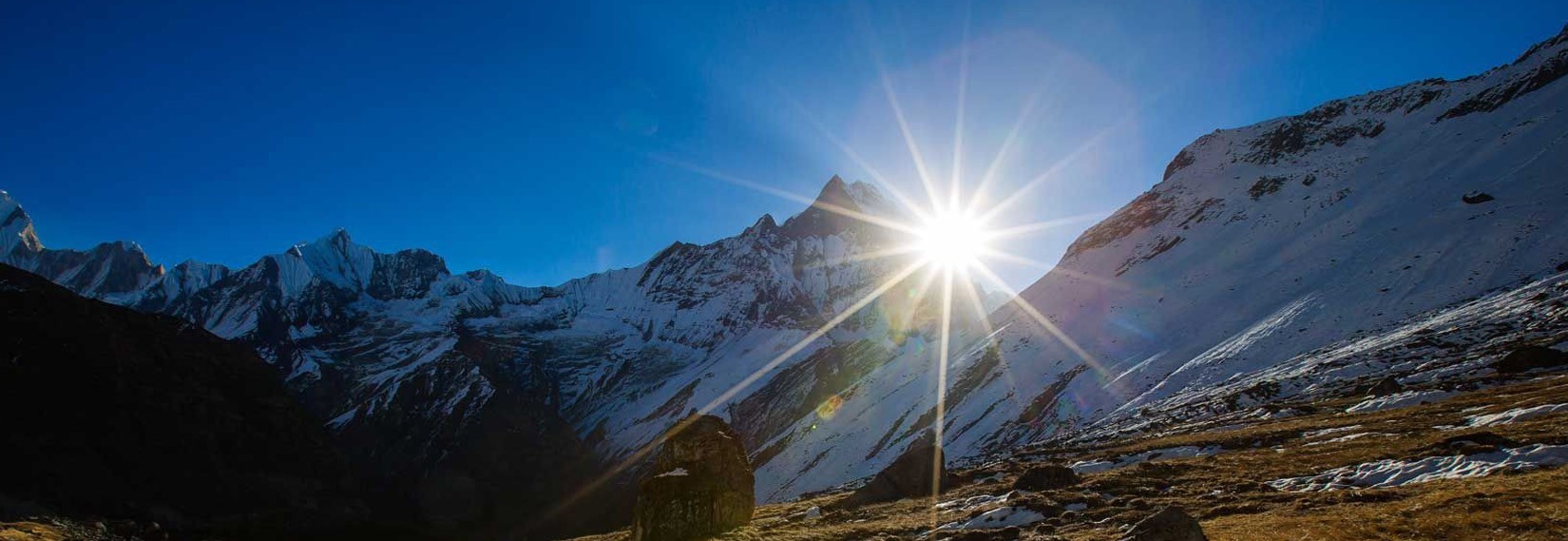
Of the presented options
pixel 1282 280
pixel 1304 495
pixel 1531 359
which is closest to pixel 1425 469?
pixel 1304 495

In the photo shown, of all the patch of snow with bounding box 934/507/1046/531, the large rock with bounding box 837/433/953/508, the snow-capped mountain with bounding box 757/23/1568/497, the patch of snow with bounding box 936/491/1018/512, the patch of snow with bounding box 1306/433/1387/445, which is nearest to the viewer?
the patch of snow with bounding box 934/507/1046/531

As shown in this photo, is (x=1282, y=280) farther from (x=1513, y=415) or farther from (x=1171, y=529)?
(x=1171, y=529)

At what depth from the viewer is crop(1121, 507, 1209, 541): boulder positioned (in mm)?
15523

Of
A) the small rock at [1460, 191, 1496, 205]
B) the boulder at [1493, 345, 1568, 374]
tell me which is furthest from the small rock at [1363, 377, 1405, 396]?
the small rock at [1460, 191, 1496, 205]

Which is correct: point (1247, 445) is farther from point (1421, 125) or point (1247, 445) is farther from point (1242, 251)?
point (1421, 125)

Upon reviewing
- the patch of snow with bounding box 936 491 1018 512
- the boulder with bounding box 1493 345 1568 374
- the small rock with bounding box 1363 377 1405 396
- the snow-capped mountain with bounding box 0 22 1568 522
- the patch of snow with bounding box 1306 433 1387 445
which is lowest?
the patch of snow with bounding box 936 491 1018 512

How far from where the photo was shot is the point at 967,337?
155 metres

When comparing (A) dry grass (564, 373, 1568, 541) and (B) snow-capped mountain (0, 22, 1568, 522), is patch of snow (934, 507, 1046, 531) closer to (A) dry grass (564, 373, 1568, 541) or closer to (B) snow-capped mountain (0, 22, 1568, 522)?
(A) dry grass (564, 373, 1568, 541)

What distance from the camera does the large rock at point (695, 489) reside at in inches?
1325

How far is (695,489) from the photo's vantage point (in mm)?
34625

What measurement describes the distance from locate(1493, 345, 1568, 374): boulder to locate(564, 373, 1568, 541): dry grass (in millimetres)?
7113

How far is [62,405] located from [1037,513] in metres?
167

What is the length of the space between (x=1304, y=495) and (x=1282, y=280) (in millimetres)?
88985

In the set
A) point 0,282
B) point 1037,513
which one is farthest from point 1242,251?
point 0,282
